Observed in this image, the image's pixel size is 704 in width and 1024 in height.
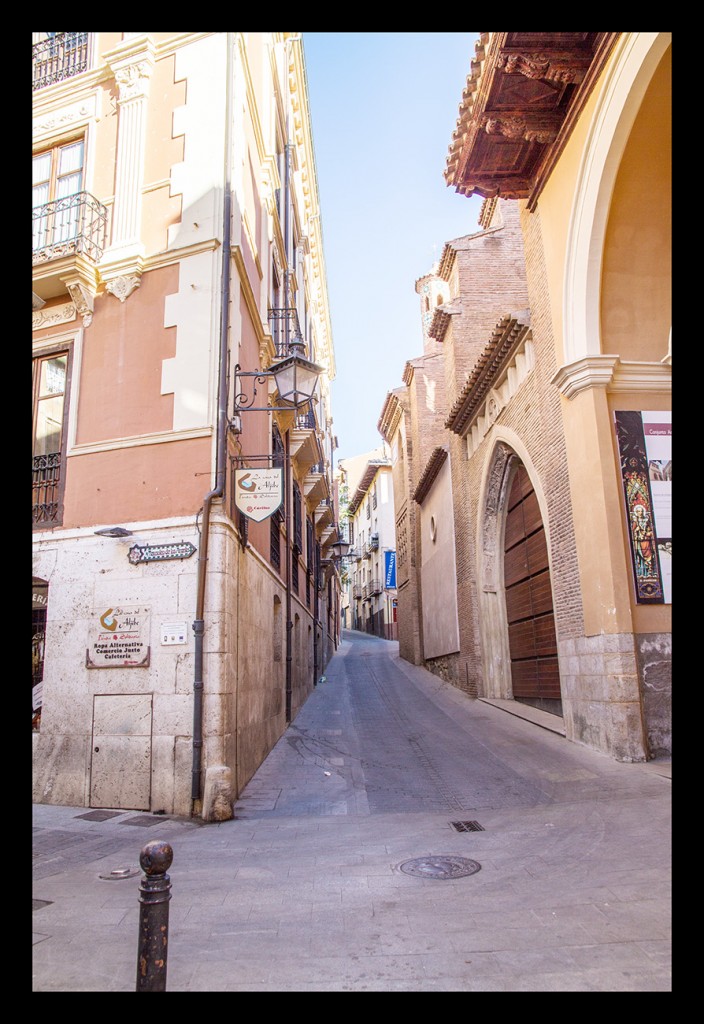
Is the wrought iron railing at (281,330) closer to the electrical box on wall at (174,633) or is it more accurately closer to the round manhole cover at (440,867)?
the electrical box on wall at (174,633)

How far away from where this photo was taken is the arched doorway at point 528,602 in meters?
12.2

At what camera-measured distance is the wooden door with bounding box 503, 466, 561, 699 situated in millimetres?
12211

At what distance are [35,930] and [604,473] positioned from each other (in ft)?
25.2

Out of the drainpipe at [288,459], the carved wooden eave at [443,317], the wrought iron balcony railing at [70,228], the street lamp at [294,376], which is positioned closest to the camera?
the street lamp at [294,376]

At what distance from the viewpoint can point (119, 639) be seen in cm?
797

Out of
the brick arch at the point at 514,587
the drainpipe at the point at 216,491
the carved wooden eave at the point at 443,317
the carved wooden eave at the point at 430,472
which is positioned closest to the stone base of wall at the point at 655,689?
the brick arch at the point at 514,587

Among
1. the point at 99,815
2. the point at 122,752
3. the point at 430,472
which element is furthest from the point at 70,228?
the point at 430,472

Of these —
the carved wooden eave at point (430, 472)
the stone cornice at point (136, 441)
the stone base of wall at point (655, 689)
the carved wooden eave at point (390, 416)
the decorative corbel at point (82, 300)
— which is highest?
the carved wooden eave at point (390, 416)

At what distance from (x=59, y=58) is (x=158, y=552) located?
27.9ft

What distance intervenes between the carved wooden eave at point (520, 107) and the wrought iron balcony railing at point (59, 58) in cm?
589

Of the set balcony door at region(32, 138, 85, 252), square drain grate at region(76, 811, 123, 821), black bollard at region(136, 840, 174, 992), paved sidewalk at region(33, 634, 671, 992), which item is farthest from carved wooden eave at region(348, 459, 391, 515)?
black bollard at region(136, 840, 174, 992)

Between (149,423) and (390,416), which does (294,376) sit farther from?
(390,416)

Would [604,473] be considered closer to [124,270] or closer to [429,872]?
[429,872]
